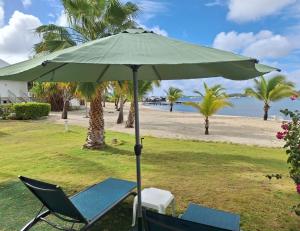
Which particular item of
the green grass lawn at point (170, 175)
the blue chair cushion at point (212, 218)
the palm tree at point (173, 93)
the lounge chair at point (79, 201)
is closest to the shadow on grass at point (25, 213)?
the green grass lawn at point (170, 175)

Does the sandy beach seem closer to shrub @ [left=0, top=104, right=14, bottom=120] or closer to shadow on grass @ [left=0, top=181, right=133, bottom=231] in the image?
shrub @ [left=0, top=104, right=14, bottom=120]

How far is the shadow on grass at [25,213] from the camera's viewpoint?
462cm

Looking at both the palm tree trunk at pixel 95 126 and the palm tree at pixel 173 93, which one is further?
the palm tree at pixel 173 93

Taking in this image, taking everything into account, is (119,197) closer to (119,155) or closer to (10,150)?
(119,155)

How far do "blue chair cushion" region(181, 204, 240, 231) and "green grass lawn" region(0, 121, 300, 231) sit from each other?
921 millimetres

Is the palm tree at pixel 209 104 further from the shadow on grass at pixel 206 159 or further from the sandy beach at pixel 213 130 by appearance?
the shadow on grass at pixel 206 159

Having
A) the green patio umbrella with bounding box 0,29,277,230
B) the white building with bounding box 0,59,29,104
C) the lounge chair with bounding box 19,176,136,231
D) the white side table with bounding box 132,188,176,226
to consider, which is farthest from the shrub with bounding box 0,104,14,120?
the white side table with bounding box 132,188,176,226

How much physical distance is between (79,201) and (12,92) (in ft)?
126

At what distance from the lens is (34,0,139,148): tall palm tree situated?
10227mm

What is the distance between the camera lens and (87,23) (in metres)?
10.5

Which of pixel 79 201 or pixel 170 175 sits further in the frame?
pixel 170 175

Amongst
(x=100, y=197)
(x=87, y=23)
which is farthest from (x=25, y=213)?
(x=87, y=23)

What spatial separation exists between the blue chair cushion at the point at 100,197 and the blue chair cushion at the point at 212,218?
1.15 meters

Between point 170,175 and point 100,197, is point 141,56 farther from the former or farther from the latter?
point 170,175
